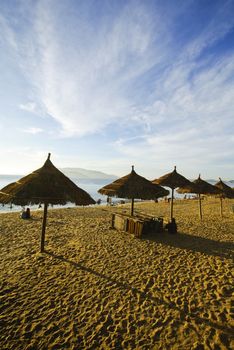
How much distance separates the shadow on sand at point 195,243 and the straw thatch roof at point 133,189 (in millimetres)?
2107

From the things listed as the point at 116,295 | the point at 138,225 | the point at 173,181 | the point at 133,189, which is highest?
the point at 173,181

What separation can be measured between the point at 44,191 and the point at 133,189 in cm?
532

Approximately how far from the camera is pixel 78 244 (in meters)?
8.70

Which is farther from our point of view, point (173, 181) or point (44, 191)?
point (173, 181)

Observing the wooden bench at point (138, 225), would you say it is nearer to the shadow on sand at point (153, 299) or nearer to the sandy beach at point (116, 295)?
the sandy beach at point (116, 295)

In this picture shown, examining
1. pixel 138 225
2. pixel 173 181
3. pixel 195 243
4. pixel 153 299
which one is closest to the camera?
pixel 153 299

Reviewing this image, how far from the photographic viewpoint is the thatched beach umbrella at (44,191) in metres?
6.73

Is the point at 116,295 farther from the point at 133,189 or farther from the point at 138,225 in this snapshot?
the point at 133,189

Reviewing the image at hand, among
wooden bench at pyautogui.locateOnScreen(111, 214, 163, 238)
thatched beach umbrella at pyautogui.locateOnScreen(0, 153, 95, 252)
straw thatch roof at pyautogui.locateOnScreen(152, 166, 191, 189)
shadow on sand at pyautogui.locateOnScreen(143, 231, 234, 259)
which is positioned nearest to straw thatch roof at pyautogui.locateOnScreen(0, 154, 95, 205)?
thatched beach umbrella at pyautogui.locateOnScreen(0, 153, 95, 252)

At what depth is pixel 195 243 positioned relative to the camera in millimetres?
8859

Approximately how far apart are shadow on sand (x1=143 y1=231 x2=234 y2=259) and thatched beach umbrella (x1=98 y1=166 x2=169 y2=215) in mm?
2098

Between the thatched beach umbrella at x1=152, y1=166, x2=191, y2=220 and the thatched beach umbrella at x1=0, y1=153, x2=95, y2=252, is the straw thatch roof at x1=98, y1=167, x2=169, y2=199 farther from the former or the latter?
the thatched beach umbrella at x1=0, y1=153, x2=95, y2=252

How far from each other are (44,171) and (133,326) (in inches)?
222

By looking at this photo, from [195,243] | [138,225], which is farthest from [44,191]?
[195,243]
